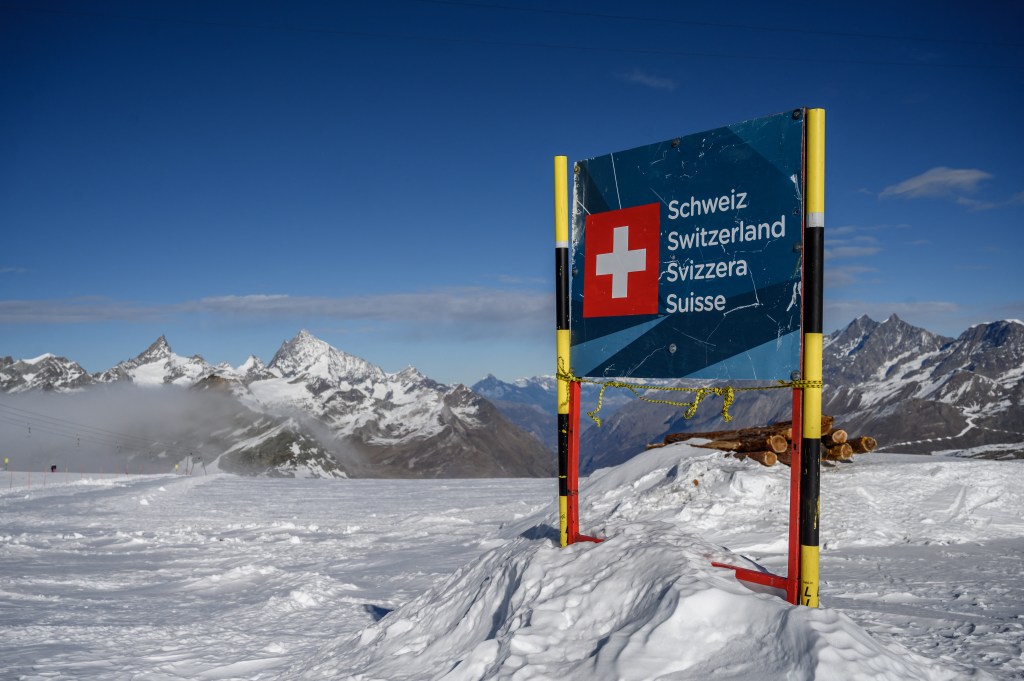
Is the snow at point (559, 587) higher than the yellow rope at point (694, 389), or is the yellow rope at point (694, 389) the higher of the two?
the yellow rope at point (694, 389)

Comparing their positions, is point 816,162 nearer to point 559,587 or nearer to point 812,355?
point 812,355

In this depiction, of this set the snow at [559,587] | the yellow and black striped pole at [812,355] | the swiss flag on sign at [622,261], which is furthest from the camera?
the swiss flag on sign at [622,261]

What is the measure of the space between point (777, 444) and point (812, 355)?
8741 mm

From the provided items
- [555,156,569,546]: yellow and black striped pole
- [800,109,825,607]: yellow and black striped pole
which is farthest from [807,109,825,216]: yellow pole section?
[555,156,569,546]: yellow and black striped pole

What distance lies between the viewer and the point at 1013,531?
10742 mm

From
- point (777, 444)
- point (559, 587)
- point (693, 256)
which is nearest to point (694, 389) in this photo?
point (693, 256)

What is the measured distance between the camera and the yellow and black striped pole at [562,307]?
20.9 ft

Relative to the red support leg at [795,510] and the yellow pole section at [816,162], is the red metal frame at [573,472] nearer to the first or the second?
the red support leg at [795,510]

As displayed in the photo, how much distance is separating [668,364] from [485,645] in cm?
259

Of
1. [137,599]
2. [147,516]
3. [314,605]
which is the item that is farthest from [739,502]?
[147,516]

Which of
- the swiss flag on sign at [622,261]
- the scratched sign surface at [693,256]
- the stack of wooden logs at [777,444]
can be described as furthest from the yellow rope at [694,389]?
the stack of wooden logs at [777,444]

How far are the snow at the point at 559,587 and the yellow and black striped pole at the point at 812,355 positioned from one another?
0.38 meters

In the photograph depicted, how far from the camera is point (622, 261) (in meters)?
6.09

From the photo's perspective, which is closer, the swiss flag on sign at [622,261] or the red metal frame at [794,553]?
the red metal frame at [794,553]
